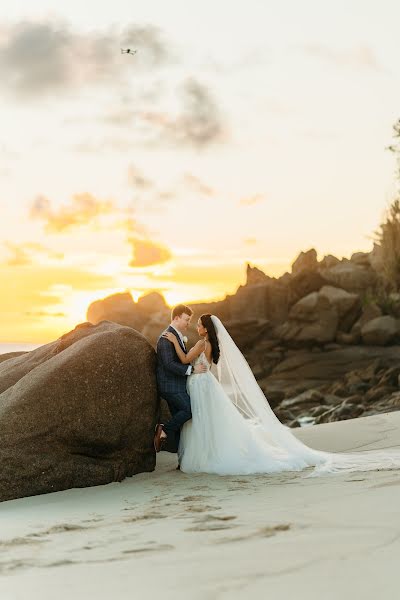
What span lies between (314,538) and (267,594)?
0.94 m

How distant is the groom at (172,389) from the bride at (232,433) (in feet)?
0.26

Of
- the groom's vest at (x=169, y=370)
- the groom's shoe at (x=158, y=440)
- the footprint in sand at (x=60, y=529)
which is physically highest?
the groom's vest at (x=169, y=370)

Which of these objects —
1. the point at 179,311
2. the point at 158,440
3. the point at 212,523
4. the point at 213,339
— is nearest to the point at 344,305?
the point at 213,339

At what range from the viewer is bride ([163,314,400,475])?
8.62 metres

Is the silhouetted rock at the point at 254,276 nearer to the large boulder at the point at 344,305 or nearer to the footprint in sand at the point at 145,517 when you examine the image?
the large boulder at the point at 344,305

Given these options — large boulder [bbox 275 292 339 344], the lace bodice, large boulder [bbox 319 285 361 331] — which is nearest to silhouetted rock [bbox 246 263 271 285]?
large boulder [bbox 275 292 339 344]

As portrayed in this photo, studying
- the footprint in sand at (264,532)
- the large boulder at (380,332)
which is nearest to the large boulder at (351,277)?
the large boulder at (380,332)

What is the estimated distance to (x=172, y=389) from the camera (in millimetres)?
8969

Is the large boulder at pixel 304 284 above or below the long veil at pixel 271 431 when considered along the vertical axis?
above

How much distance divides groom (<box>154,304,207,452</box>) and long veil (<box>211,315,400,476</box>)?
0.56 m

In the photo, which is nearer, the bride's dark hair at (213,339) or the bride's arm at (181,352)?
the bride's arm at (181,352)

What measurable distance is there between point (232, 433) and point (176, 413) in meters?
0.77

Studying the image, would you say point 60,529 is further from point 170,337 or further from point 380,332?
point 380,332

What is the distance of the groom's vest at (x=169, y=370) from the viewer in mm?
8953
